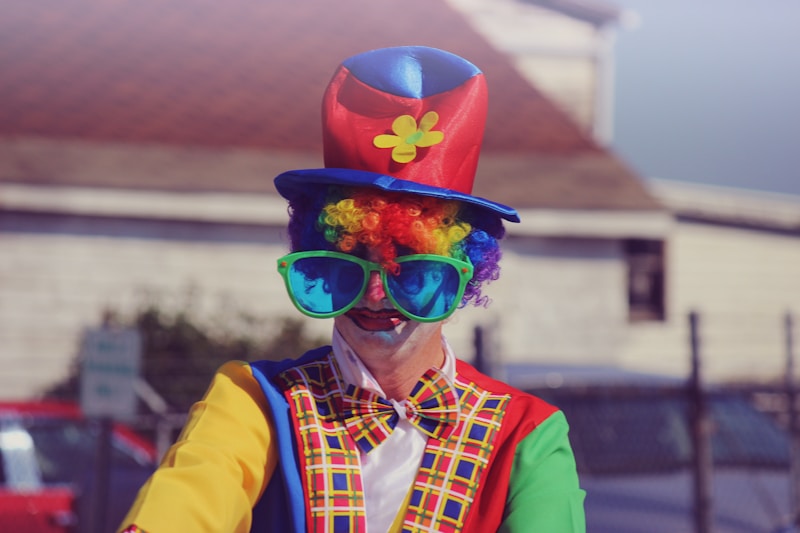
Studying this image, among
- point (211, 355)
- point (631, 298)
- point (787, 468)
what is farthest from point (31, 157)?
point (787, 468)

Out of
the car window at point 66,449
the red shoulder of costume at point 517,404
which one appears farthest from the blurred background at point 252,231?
the red shoulder of costume at point 517,404

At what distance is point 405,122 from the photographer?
2389 millimetres

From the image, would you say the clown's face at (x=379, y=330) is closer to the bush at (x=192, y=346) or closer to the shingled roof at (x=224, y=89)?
the bush at (x=192, y=346)

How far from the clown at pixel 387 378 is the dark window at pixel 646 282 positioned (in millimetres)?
13293

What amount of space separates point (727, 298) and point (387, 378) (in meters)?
15.3

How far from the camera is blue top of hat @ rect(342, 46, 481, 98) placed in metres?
2.43

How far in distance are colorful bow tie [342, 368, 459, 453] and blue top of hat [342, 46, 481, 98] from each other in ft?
1.83

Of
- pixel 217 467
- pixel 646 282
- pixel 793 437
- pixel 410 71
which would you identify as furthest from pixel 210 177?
pixel 217 467

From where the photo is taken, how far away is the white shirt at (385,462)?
236cm

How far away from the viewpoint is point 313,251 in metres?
2.33

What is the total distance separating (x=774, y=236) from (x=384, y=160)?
15.8 m

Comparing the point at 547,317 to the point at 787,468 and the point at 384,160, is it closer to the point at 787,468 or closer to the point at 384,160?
the point at 787,468

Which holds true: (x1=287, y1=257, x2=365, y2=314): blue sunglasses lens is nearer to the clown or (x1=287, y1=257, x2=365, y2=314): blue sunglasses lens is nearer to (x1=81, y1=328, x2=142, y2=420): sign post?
the clown

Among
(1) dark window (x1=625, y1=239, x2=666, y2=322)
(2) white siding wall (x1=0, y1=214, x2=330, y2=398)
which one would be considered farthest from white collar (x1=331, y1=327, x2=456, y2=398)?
(1) dark window (x1=625, y1=239, x2=666, y2=322)
